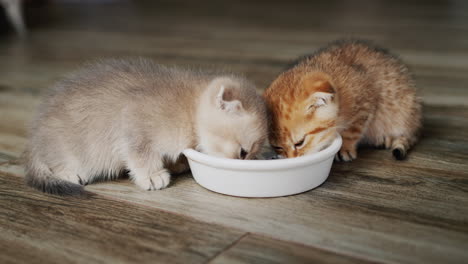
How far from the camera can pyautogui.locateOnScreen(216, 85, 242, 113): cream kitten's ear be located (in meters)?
1.35

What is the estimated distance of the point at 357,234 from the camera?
3.93 feet

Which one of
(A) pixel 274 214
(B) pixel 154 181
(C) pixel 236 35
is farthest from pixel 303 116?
(C) pixel 236 35

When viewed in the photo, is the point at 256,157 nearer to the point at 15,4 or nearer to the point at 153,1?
→ the point at 15,4

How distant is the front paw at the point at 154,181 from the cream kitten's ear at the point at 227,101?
0.90 ft

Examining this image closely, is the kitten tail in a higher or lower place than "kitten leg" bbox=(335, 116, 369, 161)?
lower

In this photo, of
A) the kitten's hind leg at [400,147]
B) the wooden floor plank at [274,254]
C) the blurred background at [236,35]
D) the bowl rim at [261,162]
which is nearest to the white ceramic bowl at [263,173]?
the bowl rim at [261,162]

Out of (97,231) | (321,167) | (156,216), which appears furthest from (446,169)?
(97,231)

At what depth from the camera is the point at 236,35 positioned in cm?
432

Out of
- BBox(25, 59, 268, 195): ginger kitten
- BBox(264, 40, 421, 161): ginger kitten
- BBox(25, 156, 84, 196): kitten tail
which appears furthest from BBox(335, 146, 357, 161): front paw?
BBox(25, 156, 84, 196): kitten tail

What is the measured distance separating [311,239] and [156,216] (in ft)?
1.31

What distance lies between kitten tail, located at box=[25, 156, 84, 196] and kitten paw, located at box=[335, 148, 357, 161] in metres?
0.80

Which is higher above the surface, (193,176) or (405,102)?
(405,102)

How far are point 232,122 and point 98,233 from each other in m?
0.45

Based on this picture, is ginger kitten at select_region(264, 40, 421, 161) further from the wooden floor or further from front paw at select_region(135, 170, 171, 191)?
front paw at select_region(135, 170, 171, 191)
